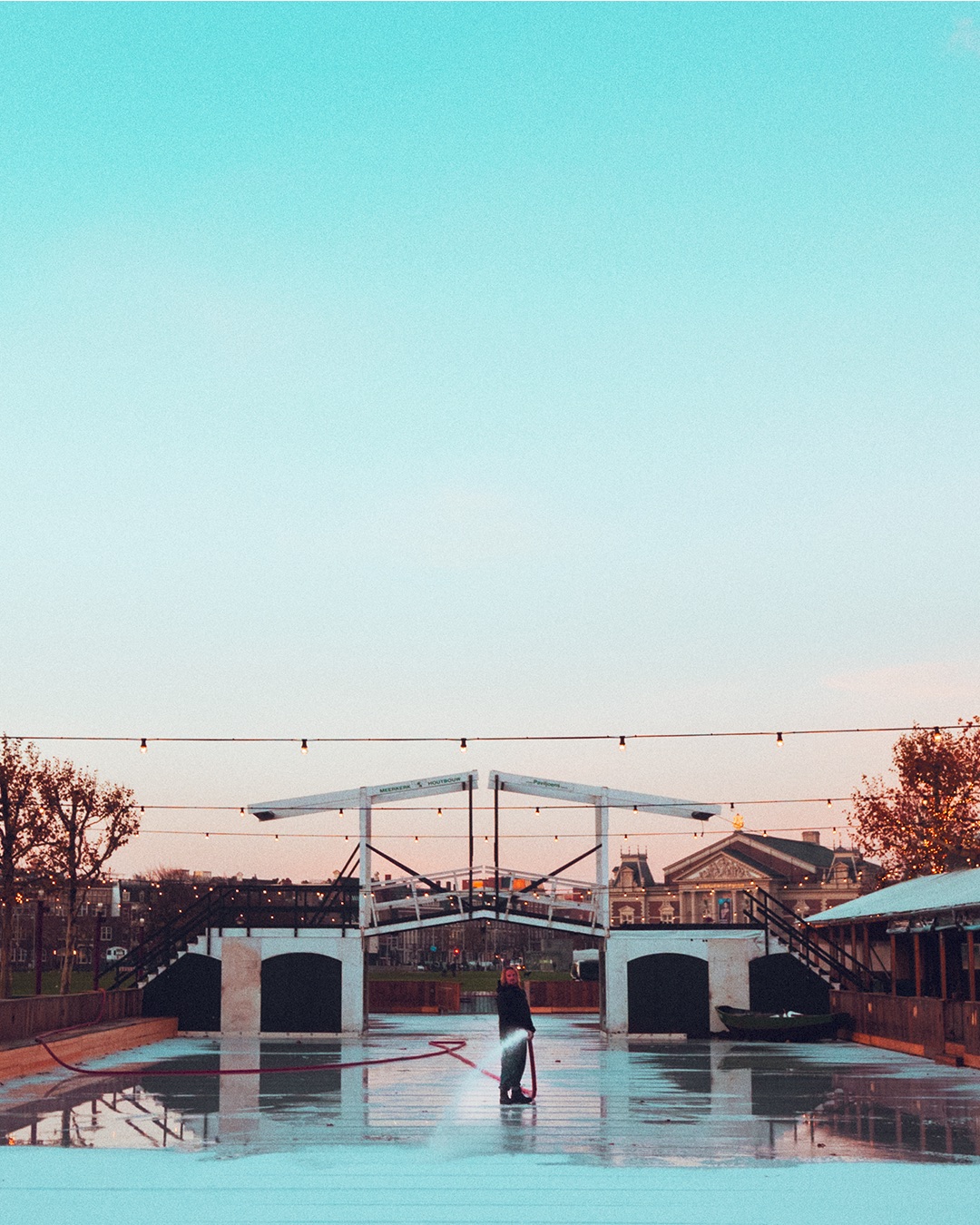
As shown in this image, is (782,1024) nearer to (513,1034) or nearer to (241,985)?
(241,985)

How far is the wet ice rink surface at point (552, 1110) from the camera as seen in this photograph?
13930 mm

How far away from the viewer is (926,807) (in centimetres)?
5462

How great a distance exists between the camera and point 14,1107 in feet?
57.1

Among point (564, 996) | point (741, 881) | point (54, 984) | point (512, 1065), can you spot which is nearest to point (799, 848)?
point (741, 881)

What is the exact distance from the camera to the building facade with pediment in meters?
129

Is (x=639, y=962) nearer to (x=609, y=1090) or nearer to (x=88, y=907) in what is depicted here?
(x=609, y=1090)

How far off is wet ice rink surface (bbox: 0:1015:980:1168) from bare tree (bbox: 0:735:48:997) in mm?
19018

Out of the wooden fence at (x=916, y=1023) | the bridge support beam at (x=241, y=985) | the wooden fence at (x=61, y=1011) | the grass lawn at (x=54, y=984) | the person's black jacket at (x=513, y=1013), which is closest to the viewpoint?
the person's black jacket at (x=513, y=1013)

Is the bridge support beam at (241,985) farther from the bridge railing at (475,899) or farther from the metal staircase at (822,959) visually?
the metal staircase at (822,959)

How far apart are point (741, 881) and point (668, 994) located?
100 metres

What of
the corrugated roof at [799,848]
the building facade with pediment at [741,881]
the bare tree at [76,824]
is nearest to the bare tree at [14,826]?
the bare tree at [76,824]

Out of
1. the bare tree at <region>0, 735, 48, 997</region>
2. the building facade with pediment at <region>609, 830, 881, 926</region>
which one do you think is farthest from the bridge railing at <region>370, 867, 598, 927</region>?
the building facade with pediment at <region>609, 830, 881, 926</region>

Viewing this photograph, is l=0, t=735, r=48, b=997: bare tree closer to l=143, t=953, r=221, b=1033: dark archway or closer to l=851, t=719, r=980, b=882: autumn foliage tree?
l=143, t=953, r=221, b=1033: dark archway

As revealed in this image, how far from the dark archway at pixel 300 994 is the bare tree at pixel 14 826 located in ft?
42.8
